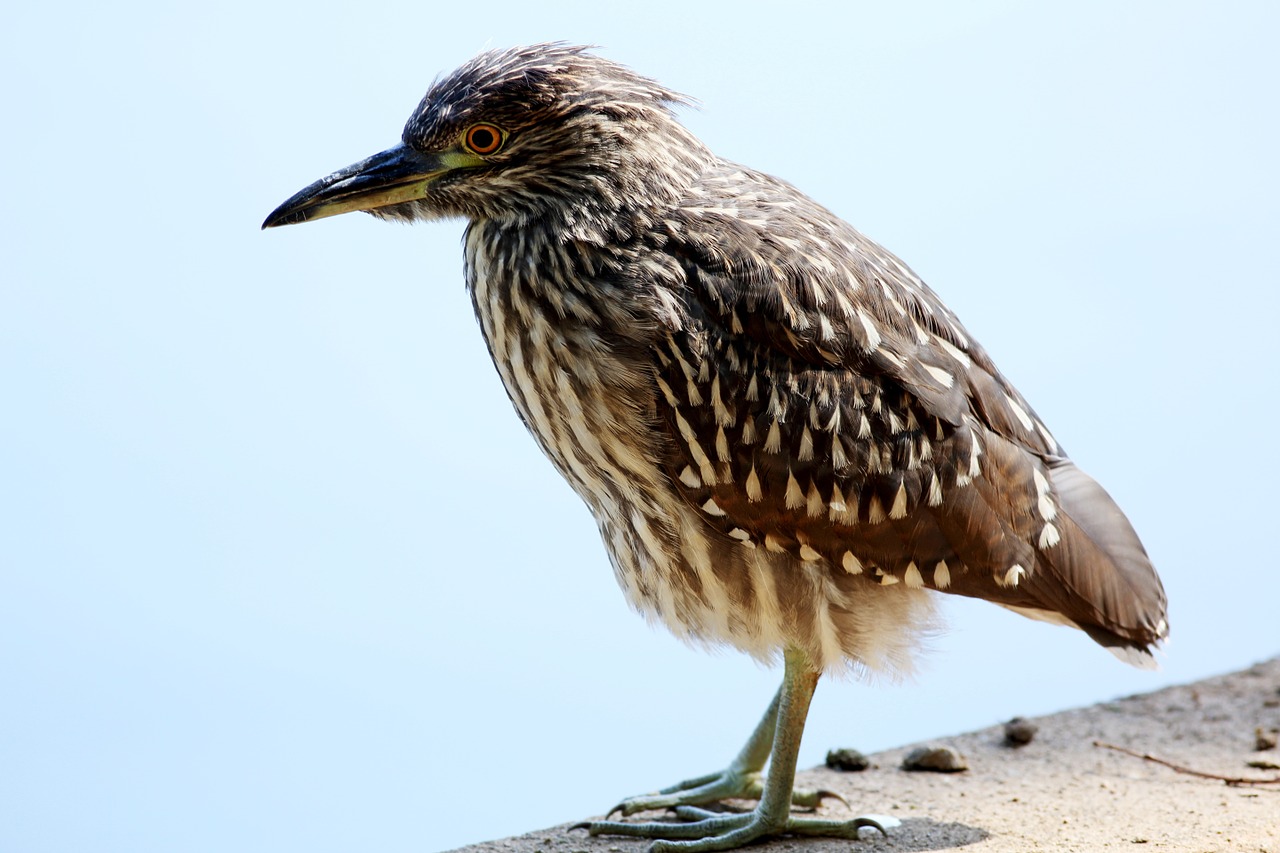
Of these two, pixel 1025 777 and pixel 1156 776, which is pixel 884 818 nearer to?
pixel 1025 777

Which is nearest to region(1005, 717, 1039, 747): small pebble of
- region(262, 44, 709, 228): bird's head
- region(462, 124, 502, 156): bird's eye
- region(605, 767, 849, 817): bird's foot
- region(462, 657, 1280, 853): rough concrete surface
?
region(462, 657, 1280, 853): rough concrete surface

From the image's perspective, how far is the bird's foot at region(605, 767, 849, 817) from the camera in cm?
351

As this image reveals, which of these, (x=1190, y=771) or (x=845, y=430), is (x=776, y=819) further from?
(x=1190, y=771)

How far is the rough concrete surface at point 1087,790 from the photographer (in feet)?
10.5

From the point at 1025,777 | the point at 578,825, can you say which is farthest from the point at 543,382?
the point at 1025,777

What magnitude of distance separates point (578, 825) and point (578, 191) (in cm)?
172

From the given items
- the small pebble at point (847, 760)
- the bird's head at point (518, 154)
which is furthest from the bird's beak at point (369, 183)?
the small pebble at point (847, 760)

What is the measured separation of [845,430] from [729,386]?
28 cm

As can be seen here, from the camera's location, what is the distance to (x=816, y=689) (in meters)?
3.21

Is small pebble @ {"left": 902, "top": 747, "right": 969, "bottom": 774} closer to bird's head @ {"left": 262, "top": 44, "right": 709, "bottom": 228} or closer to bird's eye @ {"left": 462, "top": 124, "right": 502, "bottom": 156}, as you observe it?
bird's head @ {"left": 262, "top": 44, "right": 709, "bottom": 228}

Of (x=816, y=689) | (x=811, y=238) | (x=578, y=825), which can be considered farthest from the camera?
(x=578, y=825)

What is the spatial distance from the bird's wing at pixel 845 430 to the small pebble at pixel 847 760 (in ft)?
3.60

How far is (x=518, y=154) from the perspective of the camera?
2.89 meters

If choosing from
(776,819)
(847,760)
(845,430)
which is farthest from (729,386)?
(847,760)
